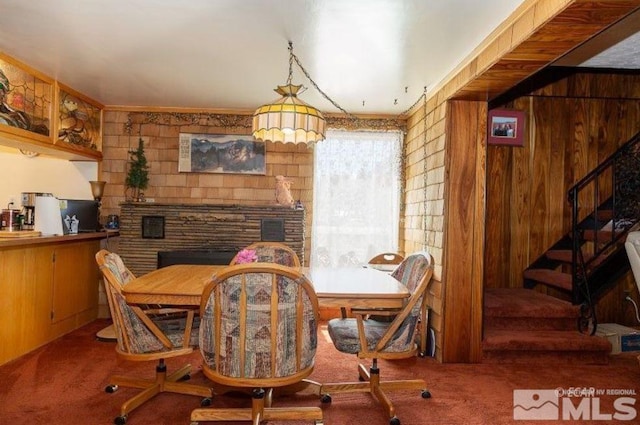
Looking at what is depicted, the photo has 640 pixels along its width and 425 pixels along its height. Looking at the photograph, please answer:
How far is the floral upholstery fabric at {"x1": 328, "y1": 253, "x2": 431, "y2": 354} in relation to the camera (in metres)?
2.52

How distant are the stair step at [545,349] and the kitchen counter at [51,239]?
377cm

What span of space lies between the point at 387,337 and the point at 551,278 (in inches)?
98.6

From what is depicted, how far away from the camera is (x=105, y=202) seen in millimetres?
4988

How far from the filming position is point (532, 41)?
7.69 feet

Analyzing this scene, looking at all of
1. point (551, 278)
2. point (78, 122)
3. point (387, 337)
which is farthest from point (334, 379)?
point (78, 122)

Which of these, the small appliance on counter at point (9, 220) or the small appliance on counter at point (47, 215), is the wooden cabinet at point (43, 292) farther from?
the small appliance on counter at point (9, 220)

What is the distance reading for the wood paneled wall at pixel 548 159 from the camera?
4594 millimetres

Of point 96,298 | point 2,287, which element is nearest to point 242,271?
point 2,287

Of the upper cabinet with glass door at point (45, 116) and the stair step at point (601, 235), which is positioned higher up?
the upper cabinet with glass door at point (45, 116)

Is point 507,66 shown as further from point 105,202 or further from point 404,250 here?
point 105,202

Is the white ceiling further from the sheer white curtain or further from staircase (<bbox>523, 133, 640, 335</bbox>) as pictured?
staircase (<bbox>523, 133, 640, 335</bbox>)

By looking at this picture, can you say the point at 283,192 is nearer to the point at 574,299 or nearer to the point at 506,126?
the point at 506,126

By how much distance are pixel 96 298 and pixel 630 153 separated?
5.79 m

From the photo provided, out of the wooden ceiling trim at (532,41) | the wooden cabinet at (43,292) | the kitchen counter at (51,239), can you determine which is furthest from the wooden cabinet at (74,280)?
the wooden ceiling trim at (532,41)
